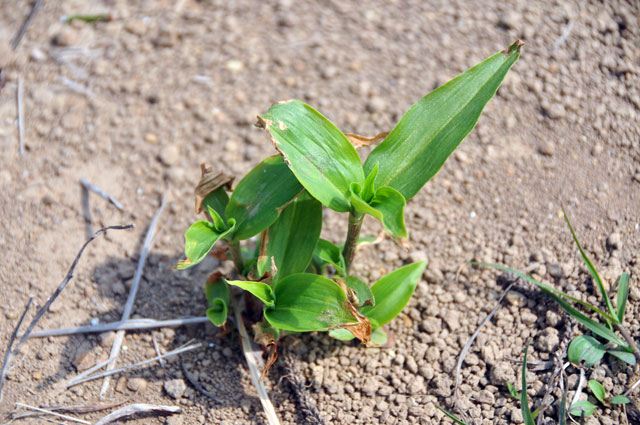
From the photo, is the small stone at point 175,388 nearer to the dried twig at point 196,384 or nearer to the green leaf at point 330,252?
the dried twig at point 196,384

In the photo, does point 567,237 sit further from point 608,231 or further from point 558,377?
point 558,377

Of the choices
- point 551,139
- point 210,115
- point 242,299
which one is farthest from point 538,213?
point 210,115

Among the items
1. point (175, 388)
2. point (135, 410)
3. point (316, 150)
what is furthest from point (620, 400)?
point (135, 410)

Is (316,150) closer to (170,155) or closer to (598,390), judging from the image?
→ (170,155)

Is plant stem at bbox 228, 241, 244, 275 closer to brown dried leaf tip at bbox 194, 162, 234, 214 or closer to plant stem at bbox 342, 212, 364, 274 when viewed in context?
brown dried leaf tip at bbox 194, 162, 234, 214

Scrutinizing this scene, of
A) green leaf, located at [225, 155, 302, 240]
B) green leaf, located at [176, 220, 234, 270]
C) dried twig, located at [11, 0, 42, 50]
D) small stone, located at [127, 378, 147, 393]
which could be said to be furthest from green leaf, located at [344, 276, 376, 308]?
dried twig, located at [11, 0, 42, 50]

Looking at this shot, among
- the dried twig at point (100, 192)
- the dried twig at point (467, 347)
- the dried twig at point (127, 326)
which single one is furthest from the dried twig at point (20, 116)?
the dried twig at point (467, 347)
